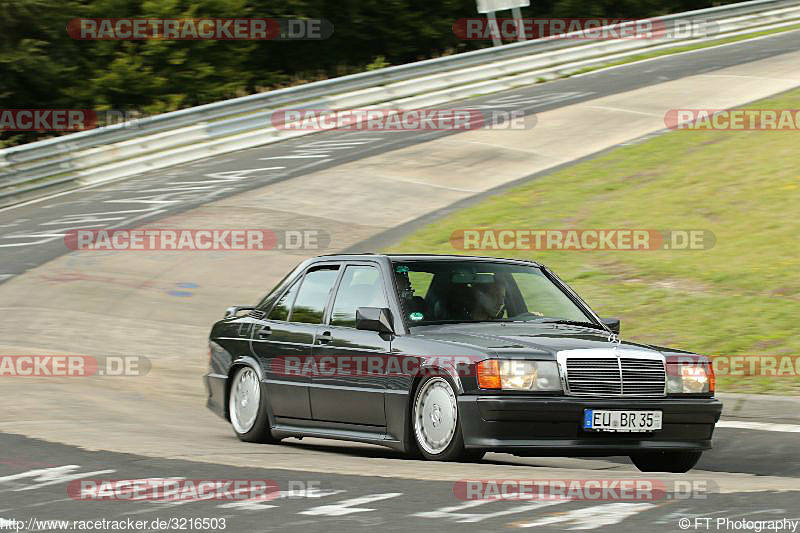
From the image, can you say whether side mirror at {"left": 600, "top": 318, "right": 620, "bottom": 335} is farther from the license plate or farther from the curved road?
the license plate

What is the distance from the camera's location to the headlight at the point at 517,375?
26.3 ft

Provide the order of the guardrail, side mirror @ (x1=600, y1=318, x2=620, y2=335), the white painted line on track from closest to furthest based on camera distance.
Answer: side mirror @ (x1=600, y1=318, x2=620, y2=335) → the white painted line on track → the guardrail

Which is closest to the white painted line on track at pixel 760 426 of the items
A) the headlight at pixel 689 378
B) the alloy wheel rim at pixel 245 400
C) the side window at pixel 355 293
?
the headlight at pixel 689 378

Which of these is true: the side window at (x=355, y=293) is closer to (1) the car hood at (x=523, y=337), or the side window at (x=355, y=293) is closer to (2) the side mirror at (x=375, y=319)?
(2) the side mirror at (x=375, y=319)

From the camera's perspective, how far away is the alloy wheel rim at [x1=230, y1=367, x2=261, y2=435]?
10.1m

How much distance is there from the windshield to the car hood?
188mm

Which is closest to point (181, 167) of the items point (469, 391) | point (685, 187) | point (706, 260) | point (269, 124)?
point (269, 124)

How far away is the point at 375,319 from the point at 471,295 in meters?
0.83

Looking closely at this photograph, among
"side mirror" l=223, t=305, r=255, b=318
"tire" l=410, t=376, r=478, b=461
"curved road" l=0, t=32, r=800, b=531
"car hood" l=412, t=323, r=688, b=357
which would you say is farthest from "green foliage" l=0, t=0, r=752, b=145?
"tire" l=410, t=376, r=478, b=461

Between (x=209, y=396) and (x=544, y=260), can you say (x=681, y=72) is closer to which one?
(x=544, y=260)

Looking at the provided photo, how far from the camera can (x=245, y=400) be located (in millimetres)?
10281

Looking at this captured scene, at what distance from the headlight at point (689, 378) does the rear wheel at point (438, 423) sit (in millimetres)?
1366

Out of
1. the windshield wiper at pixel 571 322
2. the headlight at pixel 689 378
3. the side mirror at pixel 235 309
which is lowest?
the headlight at pixel 689 378

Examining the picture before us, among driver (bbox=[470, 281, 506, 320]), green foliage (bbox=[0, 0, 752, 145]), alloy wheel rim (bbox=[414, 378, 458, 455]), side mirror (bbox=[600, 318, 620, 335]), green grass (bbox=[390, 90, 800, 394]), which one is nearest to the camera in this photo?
alloy wheel rim (bbox=[414, 378, 458, 455])
